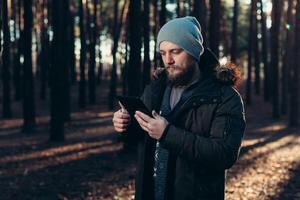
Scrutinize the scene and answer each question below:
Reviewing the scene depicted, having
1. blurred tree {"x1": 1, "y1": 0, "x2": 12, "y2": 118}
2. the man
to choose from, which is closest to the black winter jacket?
the man

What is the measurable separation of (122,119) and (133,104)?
0.63 feet

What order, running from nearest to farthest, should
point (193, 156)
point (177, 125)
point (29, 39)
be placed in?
point (193, 156) → point (177, 125) → point (29, 39)

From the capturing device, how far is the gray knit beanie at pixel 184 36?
2.81 m

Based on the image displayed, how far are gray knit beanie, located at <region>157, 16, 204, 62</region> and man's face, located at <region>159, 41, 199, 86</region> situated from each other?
3cm

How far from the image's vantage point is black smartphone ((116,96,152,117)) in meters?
2.73

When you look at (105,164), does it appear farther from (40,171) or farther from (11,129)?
(11,129)

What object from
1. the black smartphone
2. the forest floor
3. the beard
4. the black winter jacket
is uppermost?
the beard

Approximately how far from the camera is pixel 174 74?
2834mm

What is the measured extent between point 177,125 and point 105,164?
342 inches

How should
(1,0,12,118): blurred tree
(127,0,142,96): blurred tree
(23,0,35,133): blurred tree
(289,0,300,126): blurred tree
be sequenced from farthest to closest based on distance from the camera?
1. (1,0,12,118): blurred tree
2. (289,0,300,126): blurred tree
3. (23,0,35,133): blurred tree
4. (127,0,142,96): blurred tree

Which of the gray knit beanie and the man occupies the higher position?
the gray knit beanie

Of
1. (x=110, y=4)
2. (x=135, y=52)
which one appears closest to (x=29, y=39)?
(x=135, y=52)

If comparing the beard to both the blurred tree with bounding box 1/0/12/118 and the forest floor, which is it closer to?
the forest floor

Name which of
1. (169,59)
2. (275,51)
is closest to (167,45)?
(169,59)
